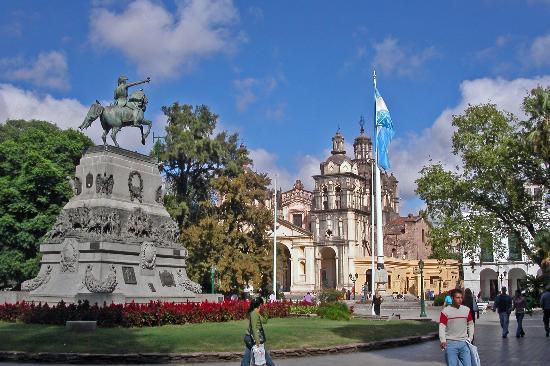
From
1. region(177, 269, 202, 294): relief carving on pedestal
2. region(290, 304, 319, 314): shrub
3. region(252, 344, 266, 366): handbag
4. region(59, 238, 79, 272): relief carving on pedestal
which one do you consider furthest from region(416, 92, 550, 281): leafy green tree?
region(252, 344, 266, 366): handbag

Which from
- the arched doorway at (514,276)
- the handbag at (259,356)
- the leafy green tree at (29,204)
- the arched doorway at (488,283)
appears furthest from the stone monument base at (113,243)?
the arched doorway at (514,276)

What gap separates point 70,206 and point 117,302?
188 inches

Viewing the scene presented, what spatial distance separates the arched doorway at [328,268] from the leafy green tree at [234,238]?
34036 mm

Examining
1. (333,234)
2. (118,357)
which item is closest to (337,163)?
(333,234)

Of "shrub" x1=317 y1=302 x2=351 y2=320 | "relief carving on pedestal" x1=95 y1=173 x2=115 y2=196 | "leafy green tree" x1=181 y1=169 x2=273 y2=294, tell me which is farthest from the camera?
"leafy green tree" x1=181 y1=169 x2=273 y2=294

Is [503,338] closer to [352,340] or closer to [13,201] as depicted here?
[352,340]

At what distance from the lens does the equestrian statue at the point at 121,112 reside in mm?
27266

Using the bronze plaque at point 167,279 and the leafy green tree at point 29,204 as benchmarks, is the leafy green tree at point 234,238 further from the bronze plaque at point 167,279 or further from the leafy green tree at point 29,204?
the bronze plaque at point 167,279

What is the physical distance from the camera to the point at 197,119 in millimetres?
53750

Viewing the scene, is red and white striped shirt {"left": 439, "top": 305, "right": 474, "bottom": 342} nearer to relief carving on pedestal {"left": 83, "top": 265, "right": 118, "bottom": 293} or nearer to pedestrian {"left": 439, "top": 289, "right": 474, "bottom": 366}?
pedestrian {"left": 439, "top": 289, "right": 474, "bottom": 366}

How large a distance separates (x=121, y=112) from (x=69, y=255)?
6.66 metres

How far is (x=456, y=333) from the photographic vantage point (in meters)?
10.4

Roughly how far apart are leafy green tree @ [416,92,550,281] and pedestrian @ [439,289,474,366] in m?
25.3

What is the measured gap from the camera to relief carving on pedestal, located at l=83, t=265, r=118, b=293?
2302 cm
